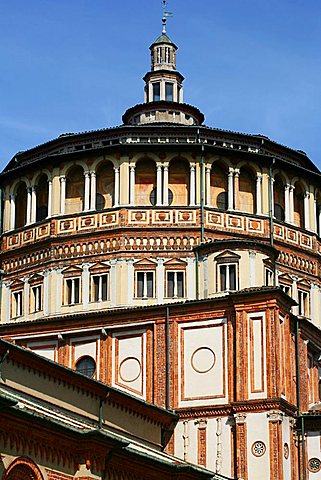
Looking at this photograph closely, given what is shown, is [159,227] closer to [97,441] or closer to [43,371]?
[43,371]

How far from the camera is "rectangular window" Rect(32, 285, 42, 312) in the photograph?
4912 cm

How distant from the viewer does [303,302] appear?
166ft

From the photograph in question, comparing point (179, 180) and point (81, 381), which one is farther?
point (179, 180)

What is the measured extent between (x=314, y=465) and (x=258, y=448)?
9.98ft

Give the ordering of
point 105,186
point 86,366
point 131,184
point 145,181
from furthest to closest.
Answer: point 105,186 < point 145,181 < point 131,184 < point 86,366

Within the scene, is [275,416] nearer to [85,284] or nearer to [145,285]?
[145,285]

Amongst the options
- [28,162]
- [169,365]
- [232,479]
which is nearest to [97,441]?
[232,479]

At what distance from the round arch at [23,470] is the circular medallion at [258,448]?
43.0 ft

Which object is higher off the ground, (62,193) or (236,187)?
(236,187)

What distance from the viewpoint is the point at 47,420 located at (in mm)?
25859

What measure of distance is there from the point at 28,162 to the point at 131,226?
6.89 meters

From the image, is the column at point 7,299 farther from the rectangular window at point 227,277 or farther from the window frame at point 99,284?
the rectangular window at point 227,277

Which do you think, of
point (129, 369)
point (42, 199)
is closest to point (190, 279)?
point (129, 369)

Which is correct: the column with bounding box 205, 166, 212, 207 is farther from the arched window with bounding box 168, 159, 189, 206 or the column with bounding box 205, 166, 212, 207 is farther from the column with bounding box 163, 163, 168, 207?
the column with bounding box 163, 163, 168, 207
